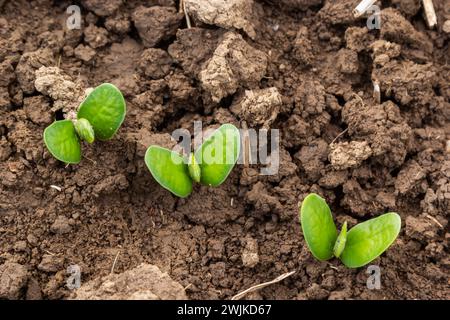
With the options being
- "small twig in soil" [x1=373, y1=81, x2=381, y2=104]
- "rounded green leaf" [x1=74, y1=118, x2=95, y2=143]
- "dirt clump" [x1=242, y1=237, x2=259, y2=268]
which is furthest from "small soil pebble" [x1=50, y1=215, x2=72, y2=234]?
"small twig in soil" [x1=373, y1=81, x2=381, y2=104]

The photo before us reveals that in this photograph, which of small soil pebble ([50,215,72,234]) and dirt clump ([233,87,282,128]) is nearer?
small soil pebble ([50,215,72,234])

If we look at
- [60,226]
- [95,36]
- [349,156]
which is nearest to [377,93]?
[349,156]

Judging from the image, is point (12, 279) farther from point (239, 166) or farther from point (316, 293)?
point (316, 293)

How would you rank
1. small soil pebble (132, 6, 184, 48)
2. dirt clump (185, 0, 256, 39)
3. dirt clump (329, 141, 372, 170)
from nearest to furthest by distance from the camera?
dirt clump (329, 141, 372, 170)
dirt clump (185, 0, 256, 39)
small soil pebble (132, 6, 184, 48)

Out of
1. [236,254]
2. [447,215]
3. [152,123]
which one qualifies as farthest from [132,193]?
[447,215]

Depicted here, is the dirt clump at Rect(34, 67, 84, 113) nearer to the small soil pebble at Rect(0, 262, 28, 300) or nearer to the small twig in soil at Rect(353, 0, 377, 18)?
the small soil pebble at Rect(0, 262, 28, 300)
